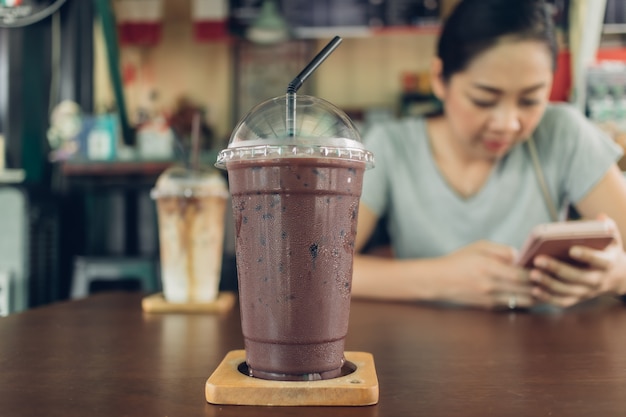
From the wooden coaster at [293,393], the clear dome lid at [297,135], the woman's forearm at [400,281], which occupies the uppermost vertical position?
the clear dome lid at [297,135]

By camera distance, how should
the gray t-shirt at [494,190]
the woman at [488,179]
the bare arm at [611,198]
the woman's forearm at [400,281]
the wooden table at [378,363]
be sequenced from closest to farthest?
the wooden table at [378,363]
the woman at [488,179]
the woman's forearm at [400,281]
the bare arm at [611,198]
the gray t-shirt at [494,190]

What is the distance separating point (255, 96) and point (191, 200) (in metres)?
4.24

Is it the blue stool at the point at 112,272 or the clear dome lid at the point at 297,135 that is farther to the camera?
the blue stool at the point at 112,272

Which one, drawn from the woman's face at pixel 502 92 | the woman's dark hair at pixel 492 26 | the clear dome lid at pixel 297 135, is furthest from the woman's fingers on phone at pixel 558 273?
the clear dome lid at pixel 297 135

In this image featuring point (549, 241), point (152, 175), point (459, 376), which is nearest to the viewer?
point (459, 376)

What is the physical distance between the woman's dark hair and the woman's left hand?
62 centimetres

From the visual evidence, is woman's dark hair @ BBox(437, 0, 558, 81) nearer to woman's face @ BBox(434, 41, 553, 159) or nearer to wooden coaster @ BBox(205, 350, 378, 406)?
woman's face @ BBox(434, 41, 553, 159)

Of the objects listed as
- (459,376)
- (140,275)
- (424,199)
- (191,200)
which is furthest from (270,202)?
(140,275)

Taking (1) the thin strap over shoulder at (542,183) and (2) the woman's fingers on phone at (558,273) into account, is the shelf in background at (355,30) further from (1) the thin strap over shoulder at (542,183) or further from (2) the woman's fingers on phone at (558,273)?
(2) the woman's fingers on phone at (558,273)

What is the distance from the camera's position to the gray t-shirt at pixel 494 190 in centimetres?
192

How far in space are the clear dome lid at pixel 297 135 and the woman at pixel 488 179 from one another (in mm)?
898

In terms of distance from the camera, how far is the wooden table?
0.56 meters

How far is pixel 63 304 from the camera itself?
1.33 meters

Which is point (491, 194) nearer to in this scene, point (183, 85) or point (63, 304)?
point (63, 304)
